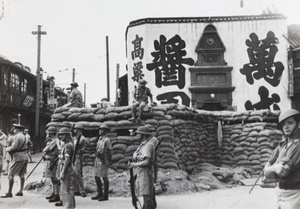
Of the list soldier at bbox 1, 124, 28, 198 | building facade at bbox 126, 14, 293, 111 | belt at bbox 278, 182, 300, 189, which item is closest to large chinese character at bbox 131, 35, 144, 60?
building facade at bbox 126, 14, 293, 111

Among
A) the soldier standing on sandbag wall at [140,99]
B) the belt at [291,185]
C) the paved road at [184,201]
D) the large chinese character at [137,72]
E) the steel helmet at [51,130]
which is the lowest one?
the paved road at [184,201]

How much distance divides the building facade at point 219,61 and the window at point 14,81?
10.5 metres

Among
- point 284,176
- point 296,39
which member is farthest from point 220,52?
point 284,176

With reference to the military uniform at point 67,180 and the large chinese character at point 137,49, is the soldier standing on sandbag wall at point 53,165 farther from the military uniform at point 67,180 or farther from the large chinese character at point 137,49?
the large chinese character at point 137,49

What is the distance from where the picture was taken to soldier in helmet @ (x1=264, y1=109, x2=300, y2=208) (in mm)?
3061

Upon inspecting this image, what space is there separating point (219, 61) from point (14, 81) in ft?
46.2

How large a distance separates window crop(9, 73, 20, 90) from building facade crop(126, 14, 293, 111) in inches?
412

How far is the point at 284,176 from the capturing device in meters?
3.05

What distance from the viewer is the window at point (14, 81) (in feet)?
75.2

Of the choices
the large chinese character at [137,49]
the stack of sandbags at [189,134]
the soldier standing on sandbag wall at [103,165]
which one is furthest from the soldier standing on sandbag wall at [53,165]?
the large chinese character at [137,49]

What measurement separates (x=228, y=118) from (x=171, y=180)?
5238 millimetres

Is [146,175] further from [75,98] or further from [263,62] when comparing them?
[263,62]

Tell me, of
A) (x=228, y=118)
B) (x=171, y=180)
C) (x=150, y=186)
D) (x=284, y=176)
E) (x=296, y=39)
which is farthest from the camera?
(x=296, y=39)

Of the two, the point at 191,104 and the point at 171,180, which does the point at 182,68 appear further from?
the point at 171,180
